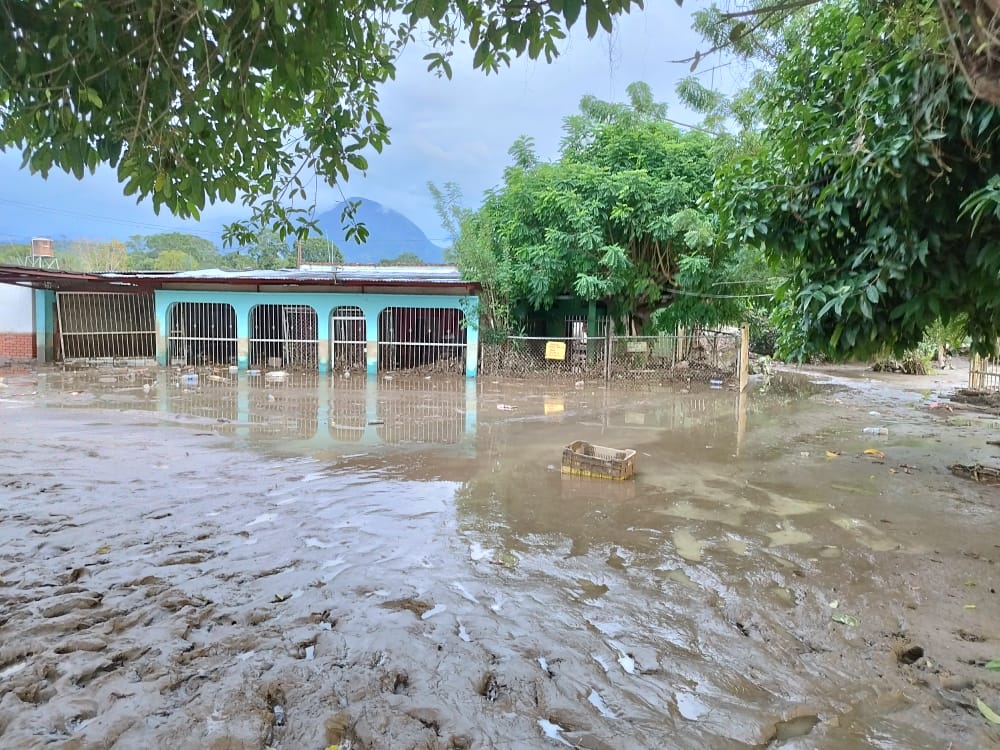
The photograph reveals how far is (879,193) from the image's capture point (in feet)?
15.5

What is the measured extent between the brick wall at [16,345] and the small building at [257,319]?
0.92 ft

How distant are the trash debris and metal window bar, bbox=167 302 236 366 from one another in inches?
805

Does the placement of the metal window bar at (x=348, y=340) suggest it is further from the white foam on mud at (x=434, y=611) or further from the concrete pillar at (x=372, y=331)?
the white foam on mud at (x=434, y=611)

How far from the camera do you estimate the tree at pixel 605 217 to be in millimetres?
16406

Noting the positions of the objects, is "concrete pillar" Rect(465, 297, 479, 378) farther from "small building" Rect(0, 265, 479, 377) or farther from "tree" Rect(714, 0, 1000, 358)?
"tree" Rect(714, 0, 1000, 358)

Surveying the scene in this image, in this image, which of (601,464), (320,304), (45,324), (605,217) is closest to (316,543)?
(601,464)

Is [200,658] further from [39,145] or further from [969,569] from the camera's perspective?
[969,569]

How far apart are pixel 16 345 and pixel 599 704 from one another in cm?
2325

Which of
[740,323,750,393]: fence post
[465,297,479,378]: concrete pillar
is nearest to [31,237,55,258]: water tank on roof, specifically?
[465,297,479,378]: concrete pillar

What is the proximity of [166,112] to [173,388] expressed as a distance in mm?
13105

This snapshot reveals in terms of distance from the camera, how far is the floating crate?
7133 millimetres

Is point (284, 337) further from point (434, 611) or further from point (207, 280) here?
point (434, 611)

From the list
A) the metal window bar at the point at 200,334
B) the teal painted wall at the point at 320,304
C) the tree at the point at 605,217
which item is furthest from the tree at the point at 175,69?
the metal window bar at the point at 200,334

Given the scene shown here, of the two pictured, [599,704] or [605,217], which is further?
[605,217]
